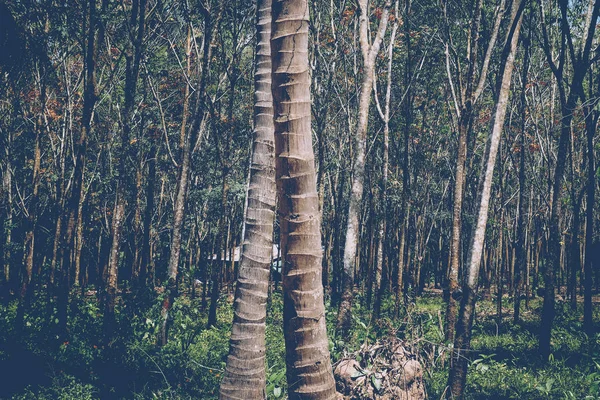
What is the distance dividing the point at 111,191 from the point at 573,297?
18.0 m

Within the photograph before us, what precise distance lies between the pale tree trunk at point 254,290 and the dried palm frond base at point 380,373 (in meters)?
1.72

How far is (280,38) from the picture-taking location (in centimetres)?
284

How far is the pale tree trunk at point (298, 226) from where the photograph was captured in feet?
9.10

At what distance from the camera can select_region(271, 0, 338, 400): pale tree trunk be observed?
277 centimetres

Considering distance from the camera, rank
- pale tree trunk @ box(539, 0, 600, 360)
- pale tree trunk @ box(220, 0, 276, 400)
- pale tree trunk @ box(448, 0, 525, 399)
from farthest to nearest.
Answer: pale tree trunk @ box(539, 0, 600, 360) < pale tree trunk @ box(448, 0, 525, 399) < pale tree trunk @ box(220, 0, 276, 400)

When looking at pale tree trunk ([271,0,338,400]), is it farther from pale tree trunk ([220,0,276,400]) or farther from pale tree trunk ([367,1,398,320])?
pale tree trunk ([367,1,398,320])

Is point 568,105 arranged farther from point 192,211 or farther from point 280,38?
point 192,211

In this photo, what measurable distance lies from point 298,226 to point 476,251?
13.9 ft

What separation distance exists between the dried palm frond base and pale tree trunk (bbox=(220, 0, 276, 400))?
5.64 ft

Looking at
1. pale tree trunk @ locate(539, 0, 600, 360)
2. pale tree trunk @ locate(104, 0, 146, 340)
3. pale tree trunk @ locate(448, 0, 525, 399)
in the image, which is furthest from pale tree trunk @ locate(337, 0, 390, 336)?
pale tree trunk @ locate(104, 0, 146, 340)

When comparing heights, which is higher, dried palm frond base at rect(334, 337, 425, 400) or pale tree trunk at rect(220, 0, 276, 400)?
pale tree trunk at rect(220, 0, 276, 400)

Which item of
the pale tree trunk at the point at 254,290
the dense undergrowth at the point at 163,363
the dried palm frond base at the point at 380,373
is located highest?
the pale tree trunk at the point at 254,290

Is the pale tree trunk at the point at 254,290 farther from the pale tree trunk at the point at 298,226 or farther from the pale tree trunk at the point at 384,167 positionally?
the pale tree trunk at the point at 384,167

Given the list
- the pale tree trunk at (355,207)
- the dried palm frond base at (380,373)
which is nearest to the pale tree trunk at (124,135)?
the dried palm frond base at (380,373)
